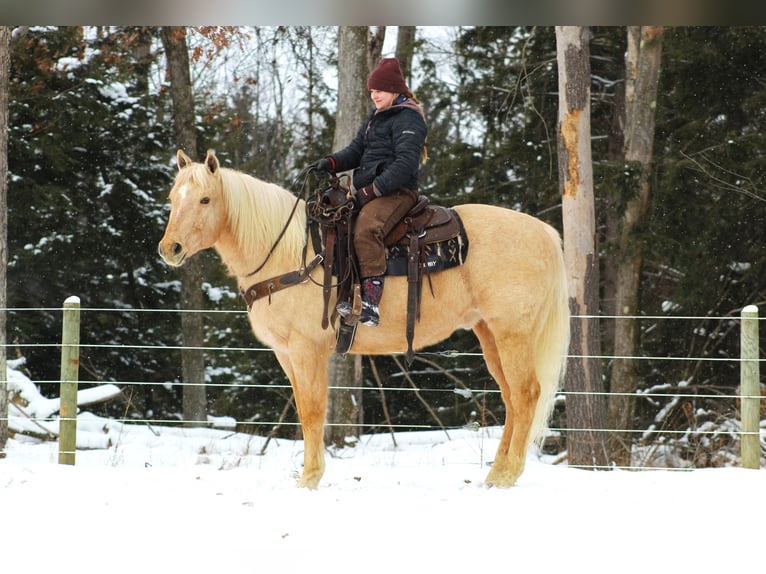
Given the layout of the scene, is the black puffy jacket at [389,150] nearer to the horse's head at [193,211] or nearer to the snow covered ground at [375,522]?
the horse's head at [193,211]

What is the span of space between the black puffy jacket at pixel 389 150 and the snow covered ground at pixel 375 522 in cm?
187

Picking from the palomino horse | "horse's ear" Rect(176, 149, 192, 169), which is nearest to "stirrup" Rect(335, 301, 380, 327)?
the palomino horse

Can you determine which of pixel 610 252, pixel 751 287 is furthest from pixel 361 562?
pixel 751 287

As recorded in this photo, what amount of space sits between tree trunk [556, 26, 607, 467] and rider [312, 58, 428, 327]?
2.73 metres

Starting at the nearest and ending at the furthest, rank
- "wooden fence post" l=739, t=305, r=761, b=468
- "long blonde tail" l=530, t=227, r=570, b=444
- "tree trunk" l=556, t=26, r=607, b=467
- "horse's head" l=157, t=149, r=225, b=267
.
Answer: "horse's head" l=157, t=149, r=225, b=267 < "long blonde tail" l=530, t=227, r=570, b=444 < "wooden fence post" l=739, t=305, r=761, b=468 < "tree trunk" l=556, t=26, r=607, b=467

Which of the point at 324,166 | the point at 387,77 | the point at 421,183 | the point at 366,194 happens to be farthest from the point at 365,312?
the point at 421,183

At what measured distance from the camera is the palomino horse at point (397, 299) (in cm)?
463

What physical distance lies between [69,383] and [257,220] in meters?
2.44

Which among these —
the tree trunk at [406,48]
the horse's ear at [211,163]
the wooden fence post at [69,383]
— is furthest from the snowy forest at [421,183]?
the horse's ear at [211,163]

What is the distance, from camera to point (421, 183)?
12828mm

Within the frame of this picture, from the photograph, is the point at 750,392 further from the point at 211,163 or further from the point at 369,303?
the point at 211,163

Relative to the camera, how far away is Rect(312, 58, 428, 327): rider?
4.54m

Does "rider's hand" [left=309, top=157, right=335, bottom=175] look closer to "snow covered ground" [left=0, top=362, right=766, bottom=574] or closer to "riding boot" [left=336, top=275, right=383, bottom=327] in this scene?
"riding boot" [left=336, top=275, right=383, bottom=327]

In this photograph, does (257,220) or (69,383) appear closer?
(257,220)
